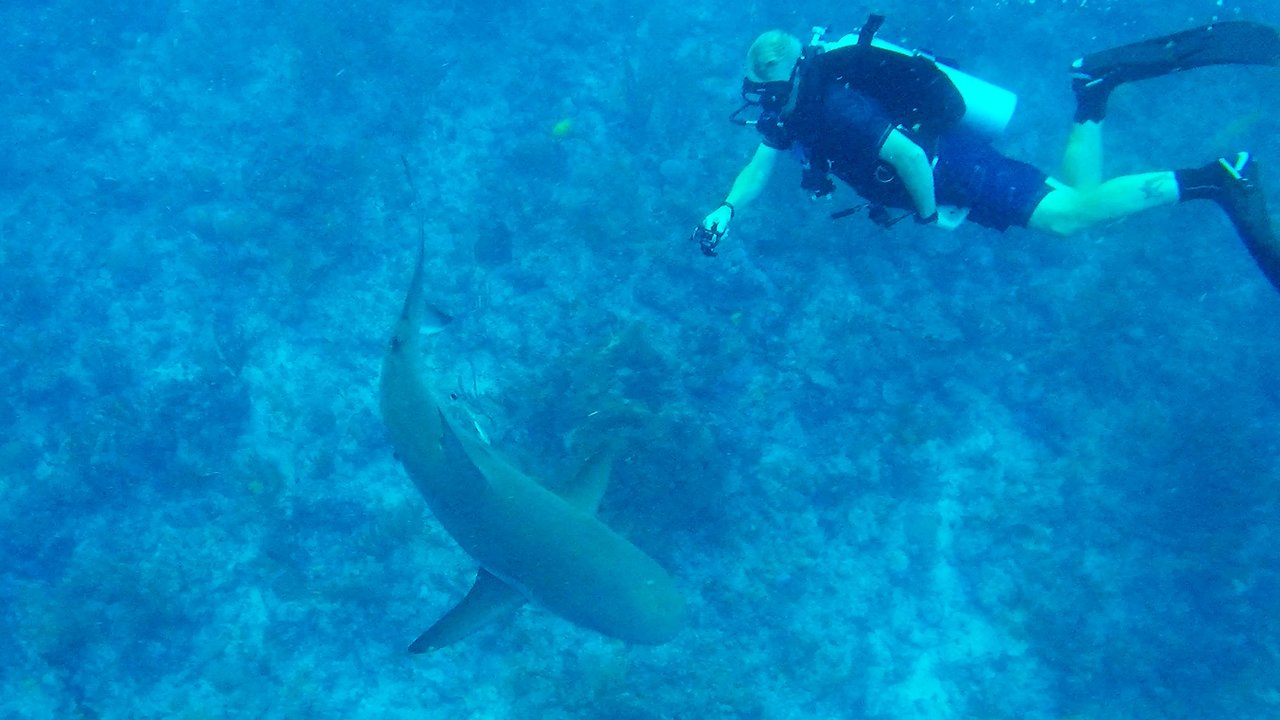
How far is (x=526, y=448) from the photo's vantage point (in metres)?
6.46

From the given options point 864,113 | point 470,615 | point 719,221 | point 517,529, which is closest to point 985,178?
point 864,113

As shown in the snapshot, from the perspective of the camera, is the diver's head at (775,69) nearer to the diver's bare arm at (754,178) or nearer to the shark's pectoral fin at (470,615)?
the diver's bare arm at (754,178)

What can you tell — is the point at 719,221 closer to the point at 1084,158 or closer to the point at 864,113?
the point at 864,113

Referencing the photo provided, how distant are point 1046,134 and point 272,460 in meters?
10.0

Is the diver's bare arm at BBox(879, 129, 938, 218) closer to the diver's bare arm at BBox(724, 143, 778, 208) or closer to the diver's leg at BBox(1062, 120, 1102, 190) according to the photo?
the diver's bare arm at BBox(724, 143, 778, 208)

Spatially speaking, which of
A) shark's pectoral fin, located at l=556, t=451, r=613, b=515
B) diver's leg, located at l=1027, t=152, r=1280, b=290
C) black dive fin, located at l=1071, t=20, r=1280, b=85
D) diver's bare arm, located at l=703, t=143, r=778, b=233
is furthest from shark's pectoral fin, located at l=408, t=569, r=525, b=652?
black dive fin, located at l=1071, t=20, r=1280, b=85

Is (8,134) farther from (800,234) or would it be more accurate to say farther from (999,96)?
(999,96)

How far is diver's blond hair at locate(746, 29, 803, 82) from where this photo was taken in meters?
4.44

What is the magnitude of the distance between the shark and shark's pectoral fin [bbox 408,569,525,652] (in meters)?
0.02

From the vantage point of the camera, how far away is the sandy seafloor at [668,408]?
20.4 ft

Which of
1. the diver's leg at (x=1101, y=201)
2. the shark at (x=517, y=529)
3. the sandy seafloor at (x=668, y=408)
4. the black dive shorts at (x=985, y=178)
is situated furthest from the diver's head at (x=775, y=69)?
the sandy seafloor at (x=668, y=408)

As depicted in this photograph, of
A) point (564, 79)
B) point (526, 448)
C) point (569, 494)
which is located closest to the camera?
point (569, 494)

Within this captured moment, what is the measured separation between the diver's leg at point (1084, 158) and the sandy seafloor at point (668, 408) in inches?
69.1

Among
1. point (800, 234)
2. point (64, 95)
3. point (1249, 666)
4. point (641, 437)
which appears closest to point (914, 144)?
point (800, 234)
